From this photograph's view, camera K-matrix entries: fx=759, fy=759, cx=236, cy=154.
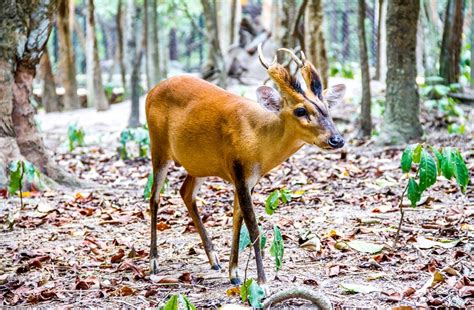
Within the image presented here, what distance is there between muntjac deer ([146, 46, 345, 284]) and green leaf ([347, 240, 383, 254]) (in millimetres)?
946

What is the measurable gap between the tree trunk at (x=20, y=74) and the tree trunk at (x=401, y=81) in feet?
14.4

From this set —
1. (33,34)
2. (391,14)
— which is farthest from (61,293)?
(391,14)

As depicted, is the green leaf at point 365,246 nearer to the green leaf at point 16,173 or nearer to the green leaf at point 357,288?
the green leaf at point 357,288

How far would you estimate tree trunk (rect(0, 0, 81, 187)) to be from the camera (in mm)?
7570

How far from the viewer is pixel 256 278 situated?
4.71 metres

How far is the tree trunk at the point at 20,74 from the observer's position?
7.57 m

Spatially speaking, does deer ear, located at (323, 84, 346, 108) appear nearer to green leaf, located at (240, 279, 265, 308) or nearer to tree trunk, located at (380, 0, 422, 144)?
green leaf, located at (240, 279, 265, 308)

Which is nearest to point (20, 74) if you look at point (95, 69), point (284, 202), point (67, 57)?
point (284, 202)

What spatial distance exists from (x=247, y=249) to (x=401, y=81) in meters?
5.04

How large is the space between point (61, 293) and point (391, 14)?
659 cm

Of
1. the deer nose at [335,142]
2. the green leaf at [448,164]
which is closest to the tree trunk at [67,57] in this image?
the green leaf at [448,164]

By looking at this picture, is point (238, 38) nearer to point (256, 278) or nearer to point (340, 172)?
point (340, 172)

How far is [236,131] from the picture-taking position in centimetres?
462

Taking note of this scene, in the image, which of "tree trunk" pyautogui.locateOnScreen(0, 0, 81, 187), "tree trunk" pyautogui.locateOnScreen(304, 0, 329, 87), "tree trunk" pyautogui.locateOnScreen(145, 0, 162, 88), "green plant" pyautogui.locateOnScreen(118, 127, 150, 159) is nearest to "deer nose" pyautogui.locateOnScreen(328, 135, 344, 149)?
"tree trunk" pyautogui.locateOnScreen(0, 0, 81, 187)
